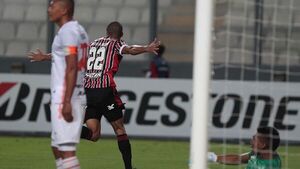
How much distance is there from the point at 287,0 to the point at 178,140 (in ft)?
10.4

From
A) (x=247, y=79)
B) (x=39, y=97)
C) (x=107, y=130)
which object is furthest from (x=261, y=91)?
(x=39, y=97)

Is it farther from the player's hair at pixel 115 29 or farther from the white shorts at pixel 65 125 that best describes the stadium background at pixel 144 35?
the white shorts at pixel 65 125

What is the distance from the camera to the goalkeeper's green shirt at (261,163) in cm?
984

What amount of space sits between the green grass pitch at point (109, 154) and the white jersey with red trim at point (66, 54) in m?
4.18

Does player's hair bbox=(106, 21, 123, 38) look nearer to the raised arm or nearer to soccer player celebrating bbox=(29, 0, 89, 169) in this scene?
the raised arm

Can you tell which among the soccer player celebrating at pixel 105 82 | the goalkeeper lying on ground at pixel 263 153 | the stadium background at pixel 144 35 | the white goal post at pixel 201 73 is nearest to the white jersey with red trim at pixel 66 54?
the white goal post at pixel 201 73

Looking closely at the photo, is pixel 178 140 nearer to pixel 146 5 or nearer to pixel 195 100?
pixel 146 5

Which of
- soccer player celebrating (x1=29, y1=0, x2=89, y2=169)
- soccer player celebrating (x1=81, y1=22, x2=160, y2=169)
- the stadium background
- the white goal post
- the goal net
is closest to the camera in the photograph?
the white goal post

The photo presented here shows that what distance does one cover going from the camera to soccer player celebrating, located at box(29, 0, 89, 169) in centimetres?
816

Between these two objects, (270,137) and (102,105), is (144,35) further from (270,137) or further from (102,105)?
(270,137)

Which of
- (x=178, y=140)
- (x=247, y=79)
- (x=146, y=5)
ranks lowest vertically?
(x=178, y=140)

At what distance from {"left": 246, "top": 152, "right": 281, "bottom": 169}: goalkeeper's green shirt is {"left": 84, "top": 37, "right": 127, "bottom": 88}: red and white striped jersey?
105 inches

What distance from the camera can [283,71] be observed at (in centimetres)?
1895

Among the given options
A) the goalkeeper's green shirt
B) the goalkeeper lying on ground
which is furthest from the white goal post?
the goalkeeper's green shirt
